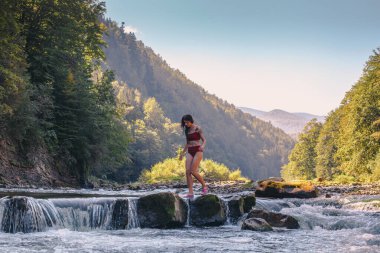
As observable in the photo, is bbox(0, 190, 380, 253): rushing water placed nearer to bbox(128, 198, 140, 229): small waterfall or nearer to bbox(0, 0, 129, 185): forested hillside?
bbox(128, 198, 140, 229): small waterfall

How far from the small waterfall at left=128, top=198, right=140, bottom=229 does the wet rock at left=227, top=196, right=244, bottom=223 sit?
2.89 meters

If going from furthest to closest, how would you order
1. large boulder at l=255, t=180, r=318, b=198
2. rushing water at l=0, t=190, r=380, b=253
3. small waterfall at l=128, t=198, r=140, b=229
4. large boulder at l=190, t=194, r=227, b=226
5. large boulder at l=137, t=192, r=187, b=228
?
large boulder at l=255, t=180, r=318, b=198 < large boulder at l=190, t=194, r=227, b=226 < small waterfall at l=128, t=198, r=140, b=229 < large boulder at l=137, t=192, r=187, b=228 < rushing water at l=0, t=190, r=380, b=253

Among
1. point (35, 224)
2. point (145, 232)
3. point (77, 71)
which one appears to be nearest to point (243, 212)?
point (145, 232)

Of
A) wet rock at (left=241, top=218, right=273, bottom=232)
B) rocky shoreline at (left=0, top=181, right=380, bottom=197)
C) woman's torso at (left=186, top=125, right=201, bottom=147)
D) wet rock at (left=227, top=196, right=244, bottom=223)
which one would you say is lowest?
rocky shoreline at (left=0, top=181, right=380, bottom=197)

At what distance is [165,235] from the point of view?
10.5 metres

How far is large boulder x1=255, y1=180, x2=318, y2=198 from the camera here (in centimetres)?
1855

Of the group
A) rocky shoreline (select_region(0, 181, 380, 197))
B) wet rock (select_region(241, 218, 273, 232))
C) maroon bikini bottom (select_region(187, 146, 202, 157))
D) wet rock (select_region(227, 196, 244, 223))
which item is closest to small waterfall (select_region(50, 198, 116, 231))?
maroon bikini bottom (select_region(187, 146, 202, 157))

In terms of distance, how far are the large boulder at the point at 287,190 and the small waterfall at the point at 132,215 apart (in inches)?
335

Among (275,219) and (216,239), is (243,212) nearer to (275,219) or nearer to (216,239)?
(275,219)

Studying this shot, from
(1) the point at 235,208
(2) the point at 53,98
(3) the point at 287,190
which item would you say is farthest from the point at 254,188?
(1) the point at 235,208

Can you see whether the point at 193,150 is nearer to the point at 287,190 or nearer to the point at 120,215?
the point at 120,215

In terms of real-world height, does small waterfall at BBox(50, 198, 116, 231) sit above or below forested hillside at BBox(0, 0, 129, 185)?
below

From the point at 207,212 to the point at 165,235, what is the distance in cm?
232

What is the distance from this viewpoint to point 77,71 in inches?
1086
